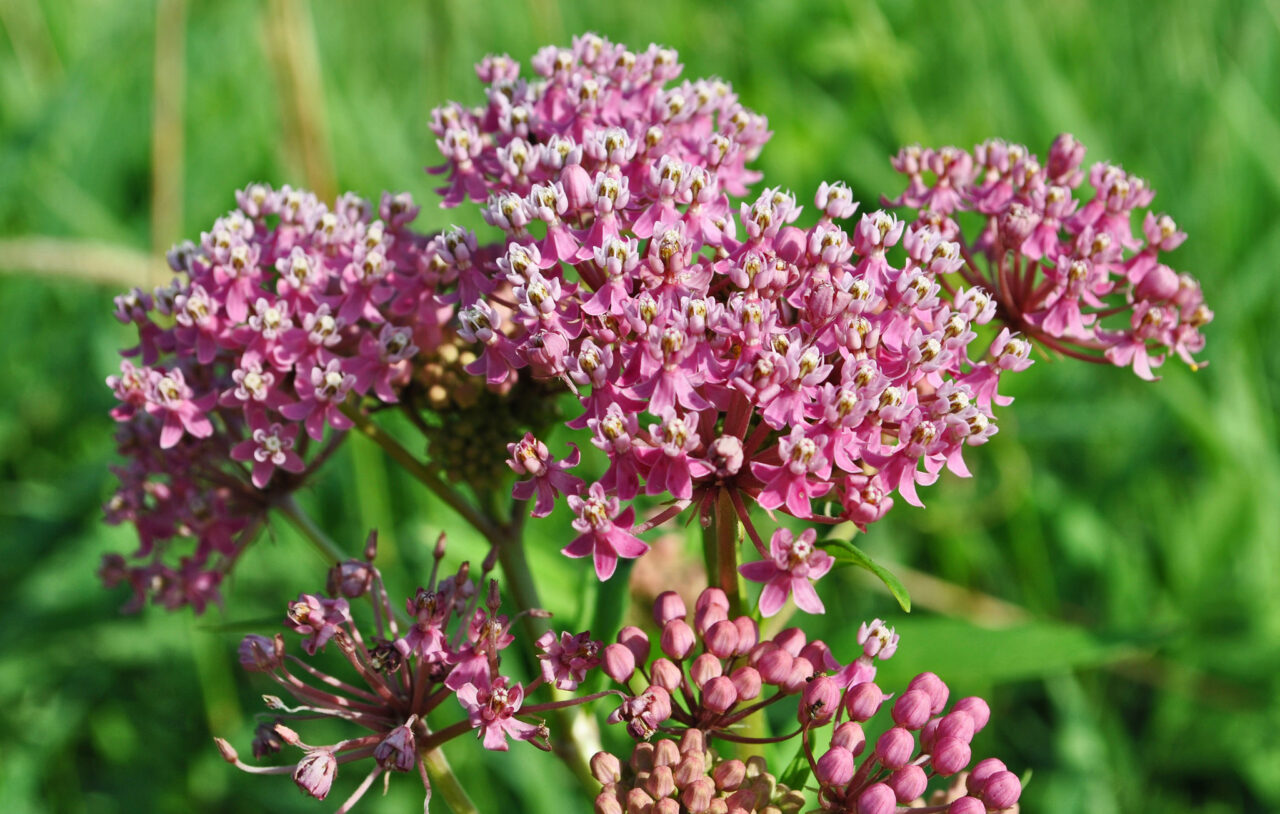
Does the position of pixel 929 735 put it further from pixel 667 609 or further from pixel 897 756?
pixel 667 609

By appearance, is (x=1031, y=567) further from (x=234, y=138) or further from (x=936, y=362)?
(x=234, y=138)

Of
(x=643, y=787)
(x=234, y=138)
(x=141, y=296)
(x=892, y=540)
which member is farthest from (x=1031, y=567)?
(x=234, y=138)

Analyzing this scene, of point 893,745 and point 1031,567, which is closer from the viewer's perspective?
point 893,745

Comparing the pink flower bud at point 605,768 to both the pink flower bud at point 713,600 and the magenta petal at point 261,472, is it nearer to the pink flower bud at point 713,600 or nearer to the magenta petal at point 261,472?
the pink flower bud at point 713,600

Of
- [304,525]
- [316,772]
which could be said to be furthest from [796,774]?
[304,525]

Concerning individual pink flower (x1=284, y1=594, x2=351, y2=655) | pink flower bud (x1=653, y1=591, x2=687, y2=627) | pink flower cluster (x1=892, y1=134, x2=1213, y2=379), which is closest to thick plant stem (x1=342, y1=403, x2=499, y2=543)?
individual pink flower (x1=284, y1=594, x2=351, y2=655)

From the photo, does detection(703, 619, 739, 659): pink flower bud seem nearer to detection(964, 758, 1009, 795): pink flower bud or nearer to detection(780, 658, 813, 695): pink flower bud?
detection(780, 658, 813, 695): pink flower bud
